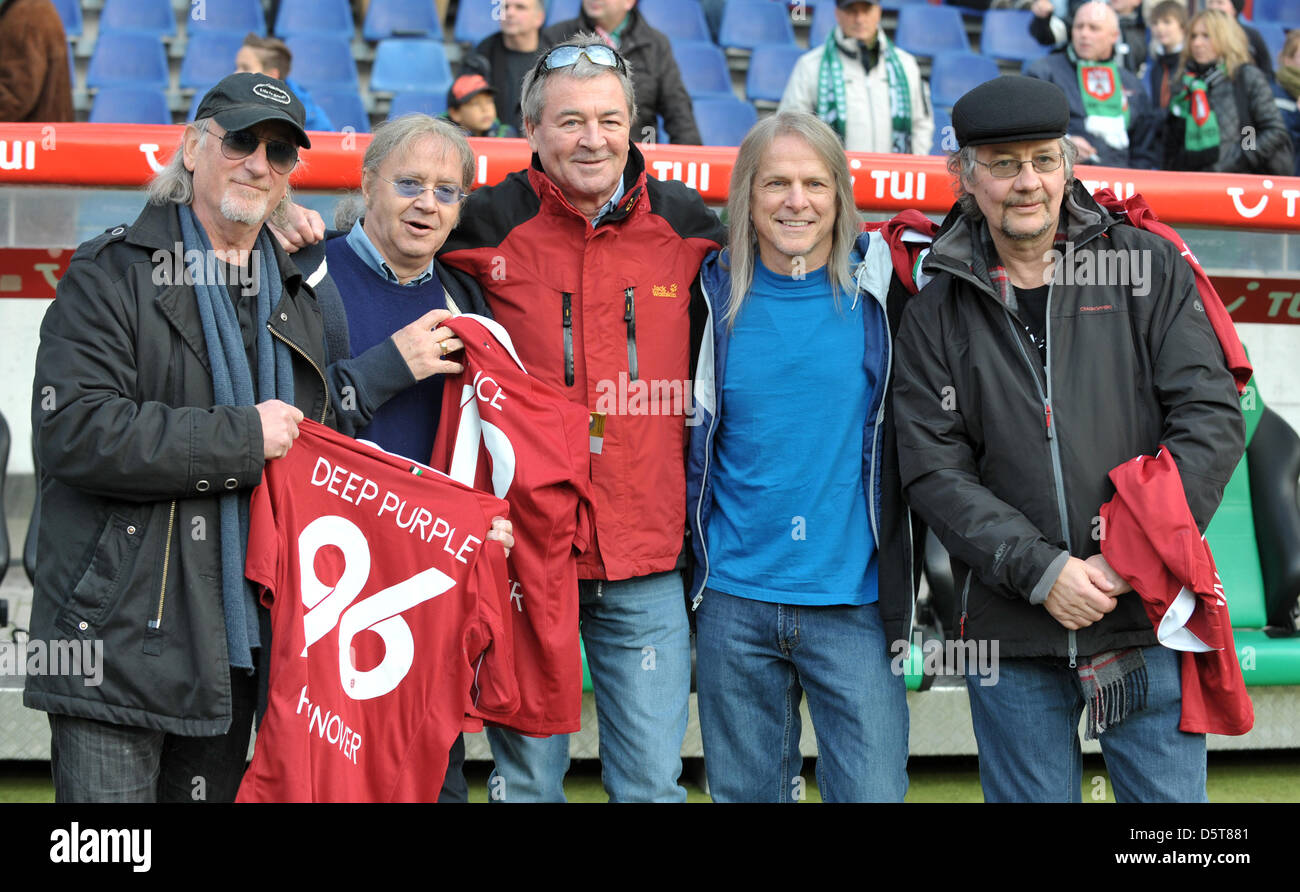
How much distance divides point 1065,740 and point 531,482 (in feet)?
4.11

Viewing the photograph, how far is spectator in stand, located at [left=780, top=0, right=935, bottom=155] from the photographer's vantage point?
665cm

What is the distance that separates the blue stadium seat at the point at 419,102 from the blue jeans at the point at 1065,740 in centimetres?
603

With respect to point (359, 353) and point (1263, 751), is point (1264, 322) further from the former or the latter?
point (359, 353)

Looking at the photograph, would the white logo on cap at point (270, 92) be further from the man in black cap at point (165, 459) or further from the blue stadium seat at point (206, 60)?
the blue stadium seat at point (206, 60)

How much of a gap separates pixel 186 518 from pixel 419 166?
934 mm

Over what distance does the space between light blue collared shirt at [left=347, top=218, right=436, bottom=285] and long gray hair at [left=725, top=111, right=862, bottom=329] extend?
700 millimetres

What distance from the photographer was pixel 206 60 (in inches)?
322

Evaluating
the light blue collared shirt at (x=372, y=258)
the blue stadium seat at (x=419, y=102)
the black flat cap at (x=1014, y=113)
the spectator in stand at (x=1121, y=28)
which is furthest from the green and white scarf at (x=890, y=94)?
the light blue collared shirt at (x=372, y=258)

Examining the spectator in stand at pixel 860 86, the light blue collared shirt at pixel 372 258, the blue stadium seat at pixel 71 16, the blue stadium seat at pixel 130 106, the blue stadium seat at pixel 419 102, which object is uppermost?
the blue stadium seat at pixel 71 16

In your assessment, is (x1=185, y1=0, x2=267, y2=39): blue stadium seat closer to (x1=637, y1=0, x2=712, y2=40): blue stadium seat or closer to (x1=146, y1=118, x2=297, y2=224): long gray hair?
(x1=637, y1=0, x2=712, y2=40): blue stadium seat

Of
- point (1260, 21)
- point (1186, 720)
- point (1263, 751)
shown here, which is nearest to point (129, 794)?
point (1186, 720)

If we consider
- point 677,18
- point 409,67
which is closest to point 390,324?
point 409,67

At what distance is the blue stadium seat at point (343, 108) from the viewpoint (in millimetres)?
7695

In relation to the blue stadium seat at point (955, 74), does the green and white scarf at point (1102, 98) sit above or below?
below
